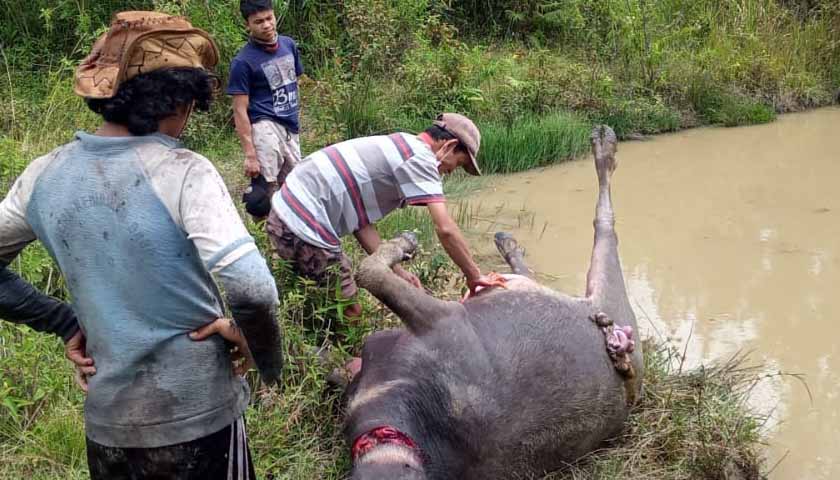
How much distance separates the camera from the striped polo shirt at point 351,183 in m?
3.42

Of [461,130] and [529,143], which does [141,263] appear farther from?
[529,143]

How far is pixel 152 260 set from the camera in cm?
187

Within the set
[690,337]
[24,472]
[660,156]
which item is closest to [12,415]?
[24,472]

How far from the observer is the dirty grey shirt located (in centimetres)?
183

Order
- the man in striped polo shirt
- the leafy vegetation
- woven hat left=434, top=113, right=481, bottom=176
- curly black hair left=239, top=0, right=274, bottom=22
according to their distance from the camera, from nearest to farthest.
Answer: the leafy vegetation, the man in striped polo shirt, woven hat left=434, top=113, right=481, bottom=176, curly black hair left=239, top=0, right=274, bottom=22

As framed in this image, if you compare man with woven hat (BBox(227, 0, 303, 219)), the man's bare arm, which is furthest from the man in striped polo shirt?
man with woven hat (BBox(227, 0, 303, 219))

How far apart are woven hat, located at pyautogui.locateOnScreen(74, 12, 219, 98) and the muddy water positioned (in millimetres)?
3018

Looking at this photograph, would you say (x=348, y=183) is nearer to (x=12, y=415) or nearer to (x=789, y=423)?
(x=12, y=415)

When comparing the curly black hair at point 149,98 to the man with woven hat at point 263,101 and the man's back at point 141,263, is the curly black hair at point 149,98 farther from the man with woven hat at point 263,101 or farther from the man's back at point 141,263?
the man with woven hat at point 263,101

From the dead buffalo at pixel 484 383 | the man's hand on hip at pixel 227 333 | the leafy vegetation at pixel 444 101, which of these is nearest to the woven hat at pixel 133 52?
the man's hand on hip at pixel 227 333

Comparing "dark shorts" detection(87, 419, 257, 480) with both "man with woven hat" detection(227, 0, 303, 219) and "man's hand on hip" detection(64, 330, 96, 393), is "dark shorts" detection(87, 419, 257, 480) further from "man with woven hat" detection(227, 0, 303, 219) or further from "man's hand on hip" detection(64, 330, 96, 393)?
"man with woven hat" detection(227, 0, 303, 219)

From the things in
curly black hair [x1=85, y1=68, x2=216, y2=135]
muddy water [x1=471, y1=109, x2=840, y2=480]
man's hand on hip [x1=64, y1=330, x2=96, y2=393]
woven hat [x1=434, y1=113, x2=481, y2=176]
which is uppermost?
curly black hair [x1=85, y1=68, x2=216, y2=135]

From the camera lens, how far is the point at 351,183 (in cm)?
347

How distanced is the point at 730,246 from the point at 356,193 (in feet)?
11.4
